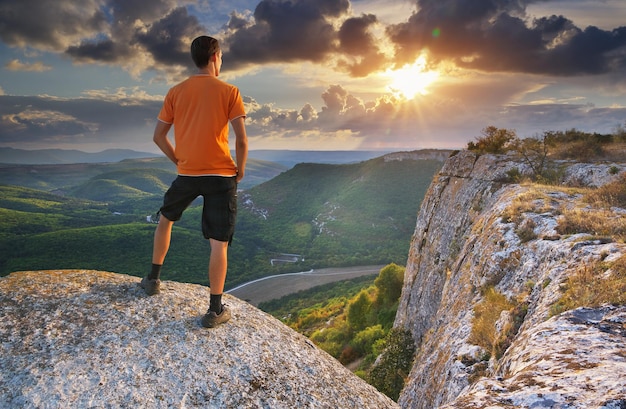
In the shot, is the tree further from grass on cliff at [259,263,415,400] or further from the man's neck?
the man's neck

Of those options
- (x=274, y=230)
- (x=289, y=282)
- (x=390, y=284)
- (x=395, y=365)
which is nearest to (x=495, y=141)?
(x=395, y=365)

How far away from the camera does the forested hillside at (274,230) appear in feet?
307

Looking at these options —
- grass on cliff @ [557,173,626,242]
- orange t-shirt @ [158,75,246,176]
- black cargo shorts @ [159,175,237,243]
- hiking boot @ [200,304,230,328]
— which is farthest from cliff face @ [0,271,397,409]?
grass on cliff @ [557,173,626,242]

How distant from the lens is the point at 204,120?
4988 mm

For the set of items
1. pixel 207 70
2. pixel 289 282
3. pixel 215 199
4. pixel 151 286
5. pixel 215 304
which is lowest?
pixel 289 282

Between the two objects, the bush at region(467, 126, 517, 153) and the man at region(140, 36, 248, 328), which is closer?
the man at region(140, 36, 248, 328)

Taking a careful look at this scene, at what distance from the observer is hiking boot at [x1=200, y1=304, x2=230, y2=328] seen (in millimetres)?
5074

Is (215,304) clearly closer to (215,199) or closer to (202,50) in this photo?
(215,199)

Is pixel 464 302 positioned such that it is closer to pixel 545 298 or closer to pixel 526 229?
pixel 526 229

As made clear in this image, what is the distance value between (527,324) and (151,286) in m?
6.20

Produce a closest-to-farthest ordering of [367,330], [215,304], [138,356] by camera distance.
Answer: [138,356] → [215,304] → [367,330]

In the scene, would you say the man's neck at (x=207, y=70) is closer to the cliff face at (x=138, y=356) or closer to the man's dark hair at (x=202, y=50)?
the man's dark hair at (x=202, y=50)

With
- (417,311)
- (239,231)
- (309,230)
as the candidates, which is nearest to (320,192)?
(309,230)

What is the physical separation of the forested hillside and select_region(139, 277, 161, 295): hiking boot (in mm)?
83926
